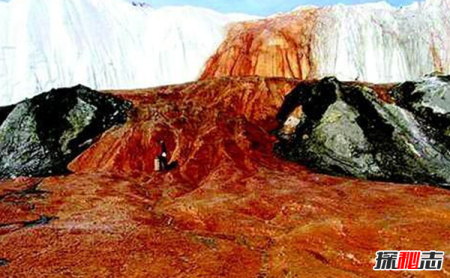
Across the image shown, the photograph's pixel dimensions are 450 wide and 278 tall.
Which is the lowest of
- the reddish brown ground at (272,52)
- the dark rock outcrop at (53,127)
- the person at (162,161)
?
the person at (162,161)

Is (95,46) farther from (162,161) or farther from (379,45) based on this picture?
(379,45)

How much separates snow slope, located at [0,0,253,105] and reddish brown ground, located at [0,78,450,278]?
9.81 metres

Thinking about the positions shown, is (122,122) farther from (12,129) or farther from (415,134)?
(415,134)

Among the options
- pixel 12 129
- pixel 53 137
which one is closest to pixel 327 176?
pixel 53 137

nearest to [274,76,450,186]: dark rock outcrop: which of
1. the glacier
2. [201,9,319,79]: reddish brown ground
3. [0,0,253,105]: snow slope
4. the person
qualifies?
the person

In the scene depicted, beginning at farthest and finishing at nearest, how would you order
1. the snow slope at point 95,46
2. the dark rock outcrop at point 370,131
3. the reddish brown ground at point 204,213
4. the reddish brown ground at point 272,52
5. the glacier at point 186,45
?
1. the snow slope at point 95,46
2. the glacier at point 186,45
3. the reddish brown ground at point 272,52
4. the dark rock outcrop at point 370,131
5. the reddish brown ground at point 204,213

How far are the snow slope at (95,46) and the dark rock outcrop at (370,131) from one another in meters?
11.2

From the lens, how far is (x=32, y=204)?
1438 centimetres

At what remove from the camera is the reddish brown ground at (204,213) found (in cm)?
981

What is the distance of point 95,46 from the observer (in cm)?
3133

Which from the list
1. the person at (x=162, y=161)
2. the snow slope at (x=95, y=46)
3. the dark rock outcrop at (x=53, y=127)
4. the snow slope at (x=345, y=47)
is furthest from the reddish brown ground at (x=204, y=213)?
the snow slope at (x=95, y=46)

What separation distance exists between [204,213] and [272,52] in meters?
17.5

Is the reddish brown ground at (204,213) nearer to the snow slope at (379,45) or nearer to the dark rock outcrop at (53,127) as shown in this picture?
the dark rock outcrop at (53,127)

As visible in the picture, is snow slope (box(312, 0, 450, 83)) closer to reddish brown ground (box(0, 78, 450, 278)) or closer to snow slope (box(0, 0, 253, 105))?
snow slope (box(0, 0, 253, 105))
